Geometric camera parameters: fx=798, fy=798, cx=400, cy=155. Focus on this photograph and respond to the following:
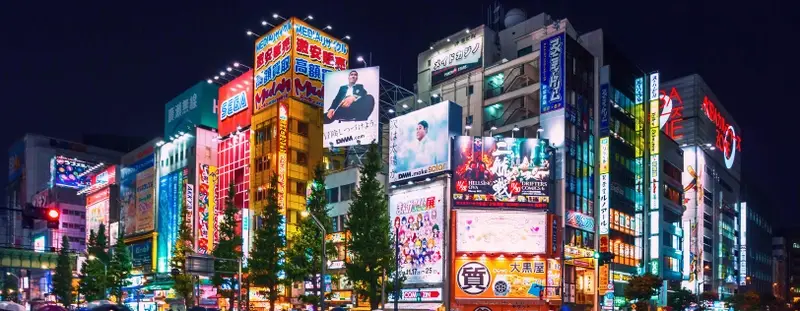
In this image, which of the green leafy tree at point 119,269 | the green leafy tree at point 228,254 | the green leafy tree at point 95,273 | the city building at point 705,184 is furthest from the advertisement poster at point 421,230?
the city building at point 705,184

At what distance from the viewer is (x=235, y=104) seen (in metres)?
77.1

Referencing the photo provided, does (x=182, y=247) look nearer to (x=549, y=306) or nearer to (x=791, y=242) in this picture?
(x=549, y=306)

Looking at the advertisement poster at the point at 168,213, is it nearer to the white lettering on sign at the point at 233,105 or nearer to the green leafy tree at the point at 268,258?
the white lettering on sign at the point at 233,105

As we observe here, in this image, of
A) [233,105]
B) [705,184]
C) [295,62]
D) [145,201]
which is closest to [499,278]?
[295,62]

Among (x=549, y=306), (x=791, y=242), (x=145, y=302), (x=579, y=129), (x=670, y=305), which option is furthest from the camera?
(x=791, y=242)

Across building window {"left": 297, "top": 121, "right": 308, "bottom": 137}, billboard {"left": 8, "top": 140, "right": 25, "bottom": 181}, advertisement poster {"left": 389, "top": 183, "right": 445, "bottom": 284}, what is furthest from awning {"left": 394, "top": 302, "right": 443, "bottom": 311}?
billboard {"left": 8, "top": 140, "right": 25, "bottom": 181}

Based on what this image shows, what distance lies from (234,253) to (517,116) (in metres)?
24.9

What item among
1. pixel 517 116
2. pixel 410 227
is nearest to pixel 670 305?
pixel 517 116

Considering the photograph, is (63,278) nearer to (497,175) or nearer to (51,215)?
(497,175)

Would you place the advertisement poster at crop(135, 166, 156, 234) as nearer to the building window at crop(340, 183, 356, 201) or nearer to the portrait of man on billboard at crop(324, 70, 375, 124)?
the building window at crop(340, 183, 356, 201)

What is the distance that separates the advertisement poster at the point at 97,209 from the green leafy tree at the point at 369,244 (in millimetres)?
64123

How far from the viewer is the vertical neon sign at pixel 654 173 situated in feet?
227

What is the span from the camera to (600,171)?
6200cm

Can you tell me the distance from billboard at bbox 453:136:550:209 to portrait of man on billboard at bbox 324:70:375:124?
33.9ft
